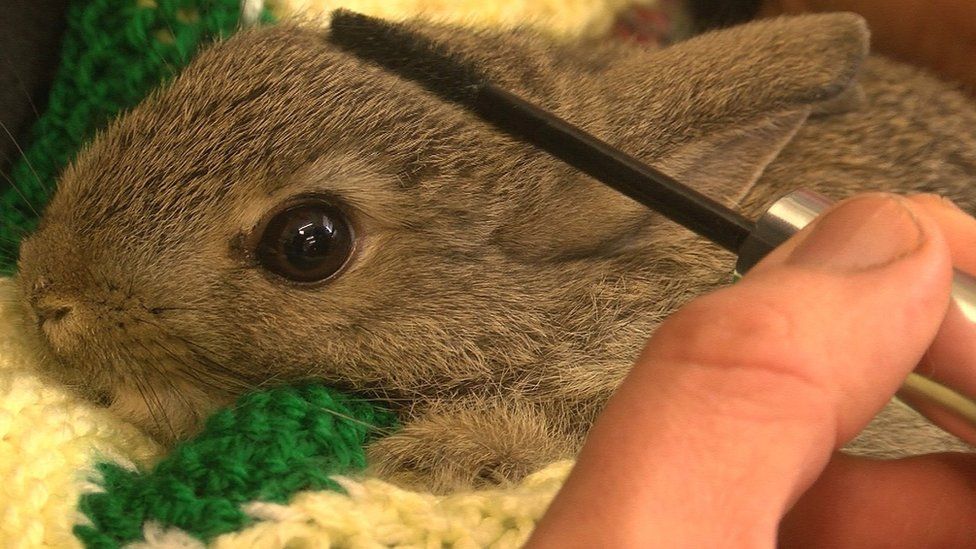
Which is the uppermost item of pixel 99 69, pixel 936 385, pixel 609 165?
pixel 99 69

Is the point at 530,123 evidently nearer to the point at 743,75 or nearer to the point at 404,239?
the point at 404,239

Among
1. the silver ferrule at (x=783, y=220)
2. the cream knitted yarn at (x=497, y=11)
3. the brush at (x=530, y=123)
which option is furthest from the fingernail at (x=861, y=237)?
the cream knitted yarn at (x=497, y=11)

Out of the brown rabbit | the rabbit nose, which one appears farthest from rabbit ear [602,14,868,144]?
the rabbit nose

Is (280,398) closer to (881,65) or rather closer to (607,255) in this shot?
(607,255)

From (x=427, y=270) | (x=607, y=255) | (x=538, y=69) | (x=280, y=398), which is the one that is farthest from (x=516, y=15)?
(x=280, y=398)

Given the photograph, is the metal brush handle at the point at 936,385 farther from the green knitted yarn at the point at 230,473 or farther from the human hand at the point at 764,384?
the green knitted yarn at the point at 230,473

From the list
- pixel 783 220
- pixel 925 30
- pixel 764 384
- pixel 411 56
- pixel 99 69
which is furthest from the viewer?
pixel 925 30

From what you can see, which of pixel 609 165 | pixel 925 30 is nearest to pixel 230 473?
pixel 609 165

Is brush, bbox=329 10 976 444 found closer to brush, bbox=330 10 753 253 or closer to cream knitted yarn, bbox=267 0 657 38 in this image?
brush, bbox=330 10 753 253
